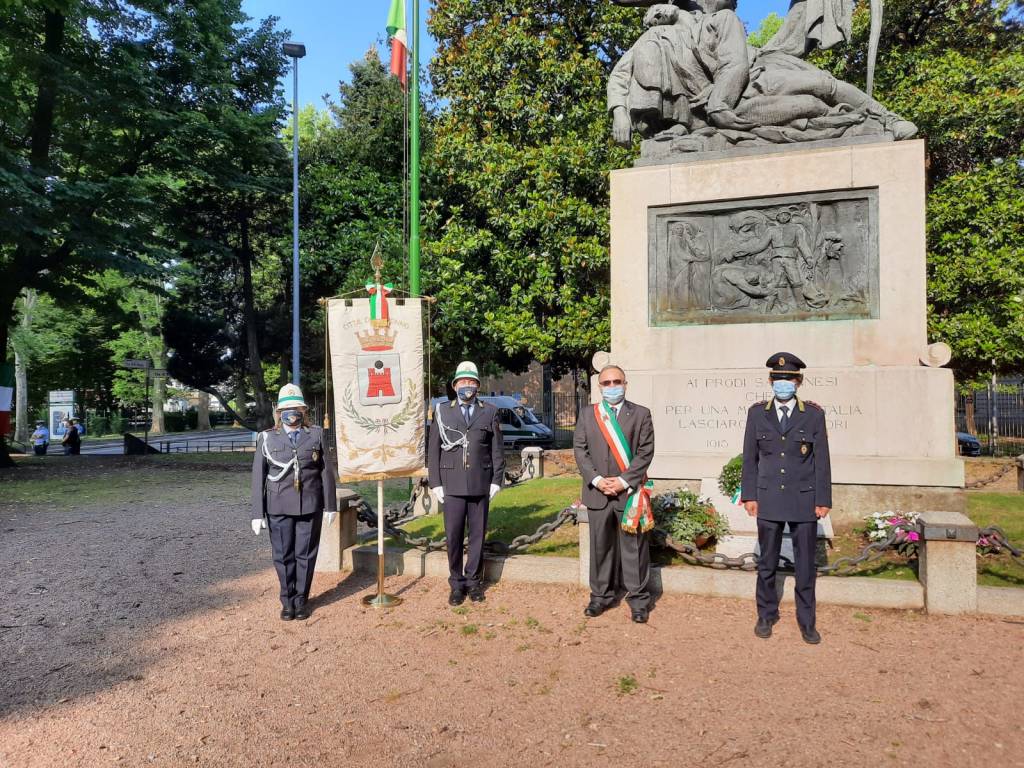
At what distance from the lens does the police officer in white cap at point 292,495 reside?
5906mm

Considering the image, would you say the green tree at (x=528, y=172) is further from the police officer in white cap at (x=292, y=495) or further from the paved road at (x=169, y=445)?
the paved road at (x=169, y=445)

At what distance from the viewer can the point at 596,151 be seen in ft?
51.7

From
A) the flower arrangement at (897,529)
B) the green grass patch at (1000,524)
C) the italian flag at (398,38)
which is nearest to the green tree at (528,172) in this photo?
the italian flag at (398,38)

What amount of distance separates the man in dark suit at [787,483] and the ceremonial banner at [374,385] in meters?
3.09

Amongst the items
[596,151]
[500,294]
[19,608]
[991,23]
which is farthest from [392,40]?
[991,23]

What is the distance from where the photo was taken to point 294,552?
5977 millimetres

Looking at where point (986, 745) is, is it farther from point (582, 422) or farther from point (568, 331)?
point (568, 331)

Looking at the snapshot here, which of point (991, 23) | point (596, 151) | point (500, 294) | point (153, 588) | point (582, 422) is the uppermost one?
point (991, 23)

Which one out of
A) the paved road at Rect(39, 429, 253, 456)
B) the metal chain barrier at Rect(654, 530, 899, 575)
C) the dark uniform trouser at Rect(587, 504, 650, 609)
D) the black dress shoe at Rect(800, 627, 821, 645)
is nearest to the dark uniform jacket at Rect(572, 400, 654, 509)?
the dark uniform trouser at Rect(587, 504, 650, 609)

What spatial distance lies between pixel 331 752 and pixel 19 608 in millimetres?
4557

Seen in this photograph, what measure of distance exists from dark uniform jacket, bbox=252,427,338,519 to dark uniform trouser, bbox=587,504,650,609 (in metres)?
2.38

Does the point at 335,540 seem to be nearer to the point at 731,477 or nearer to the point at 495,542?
the point at 495,542

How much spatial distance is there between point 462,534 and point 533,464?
7.46 meters

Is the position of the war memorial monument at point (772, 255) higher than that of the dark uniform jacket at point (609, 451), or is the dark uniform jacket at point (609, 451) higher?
the war memorial monument at point (772, 255)
